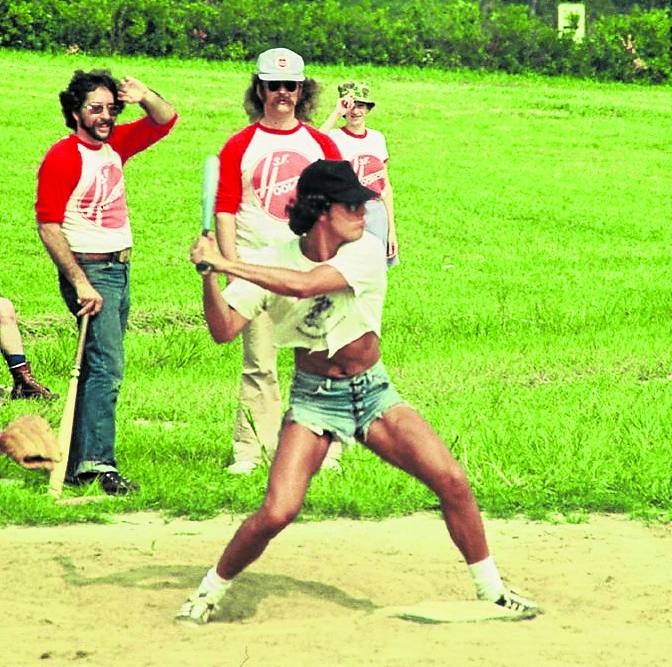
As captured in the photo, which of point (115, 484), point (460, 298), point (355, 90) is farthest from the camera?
point (460, 298)

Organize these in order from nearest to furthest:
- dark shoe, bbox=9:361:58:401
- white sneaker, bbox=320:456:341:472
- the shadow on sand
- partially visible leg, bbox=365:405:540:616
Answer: partially visible leg, bbox=365:405:540:616 < the shadow on sand < white sneaker, bbox=320:456:341:472 < dark shoe, bbox=9:361:58:401

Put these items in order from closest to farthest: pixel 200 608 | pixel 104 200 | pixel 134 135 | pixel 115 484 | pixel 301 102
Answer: pixel 200 608 → pixel 104 200 → pixel 115 484 → pixel 134 135 → pixel 301 102

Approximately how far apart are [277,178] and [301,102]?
686 millimetres

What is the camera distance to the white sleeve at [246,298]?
6465 millimetres

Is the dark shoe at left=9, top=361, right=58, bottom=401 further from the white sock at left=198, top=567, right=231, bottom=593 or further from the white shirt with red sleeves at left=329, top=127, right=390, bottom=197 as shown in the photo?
the white sock at left=198, top=567, right=231, bottom=593

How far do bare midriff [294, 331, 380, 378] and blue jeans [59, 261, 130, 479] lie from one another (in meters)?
2.26

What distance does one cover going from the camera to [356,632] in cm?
656

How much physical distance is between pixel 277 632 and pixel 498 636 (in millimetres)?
793

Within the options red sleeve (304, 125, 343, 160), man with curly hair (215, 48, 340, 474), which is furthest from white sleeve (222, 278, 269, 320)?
red sleeve (304, 125, 343, 160)

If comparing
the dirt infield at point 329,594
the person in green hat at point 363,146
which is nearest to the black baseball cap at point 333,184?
the dirt infield at point 329,594

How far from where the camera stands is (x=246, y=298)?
6.48 metres

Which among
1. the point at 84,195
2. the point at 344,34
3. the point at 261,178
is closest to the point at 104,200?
the point at 84,195

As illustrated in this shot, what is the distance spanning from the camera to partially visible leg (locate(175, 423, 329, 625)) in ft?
21.1

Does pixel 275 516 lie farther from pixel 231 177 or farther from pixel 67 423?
pixel 231 177
